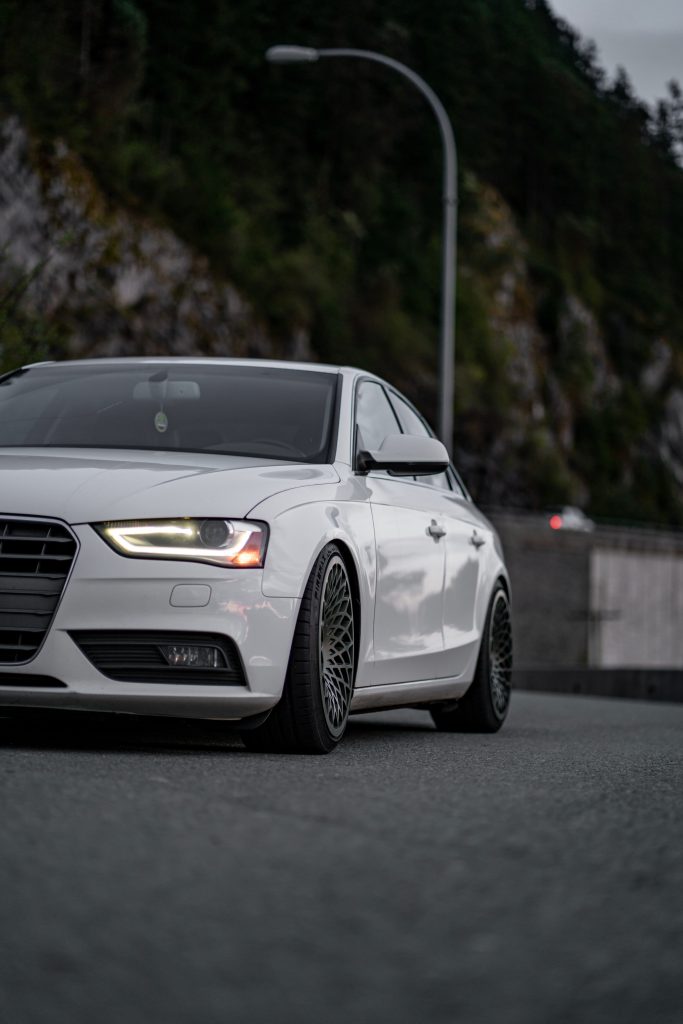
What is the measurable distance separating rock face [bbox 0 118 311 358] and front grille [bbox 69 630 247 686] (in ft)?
114

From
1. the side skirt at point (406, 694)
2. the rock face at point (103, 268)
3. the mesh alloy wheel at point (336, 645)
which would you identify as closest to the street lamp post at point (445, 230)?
the side skirt at point (406, 694)

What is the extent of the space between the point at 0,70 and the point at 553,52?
2377 inches

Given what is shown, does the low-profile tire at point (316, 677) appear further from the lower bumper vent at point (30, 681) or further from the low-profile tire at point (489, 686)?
the low-profile tire at point (489, 686)

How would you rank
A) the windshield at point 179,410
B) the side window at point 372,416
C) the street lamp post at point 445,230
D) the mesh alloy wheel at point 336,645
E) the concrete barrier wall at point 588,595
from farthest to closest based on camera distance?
the concrete barrier wall at point 588,595
the street lamp post at point 445,230
the side window at point 372,416
the windshield at point 179,410
the mesh alloy wheel at point 336,645

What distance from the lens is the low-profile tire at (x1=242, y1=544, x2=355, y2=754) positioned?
20.7 ft

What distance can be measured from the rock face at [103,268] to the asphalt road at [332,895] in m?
36.2

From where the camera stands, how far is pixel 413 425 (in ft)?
29.1

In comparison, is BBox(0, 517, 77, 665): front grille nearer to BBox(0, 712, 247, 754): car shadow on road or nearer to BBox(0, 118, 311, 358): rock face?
BBox(0, 712, 247, 754): car shadow on road

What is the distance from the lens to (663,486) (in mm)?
90500

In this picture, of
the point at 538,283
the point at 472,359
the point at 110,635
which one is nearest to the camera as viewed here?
the point at 110,635

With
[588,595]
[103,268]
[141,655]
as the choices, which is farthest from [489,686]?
[588,595]

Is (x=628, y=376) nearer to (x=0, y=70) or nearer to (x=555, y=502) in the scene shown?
(x=555, y=502)

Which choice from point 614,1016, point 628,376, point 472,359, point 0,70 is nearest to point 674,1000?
point 614,1016

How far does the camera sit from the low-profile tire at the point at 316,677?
6.30 m
